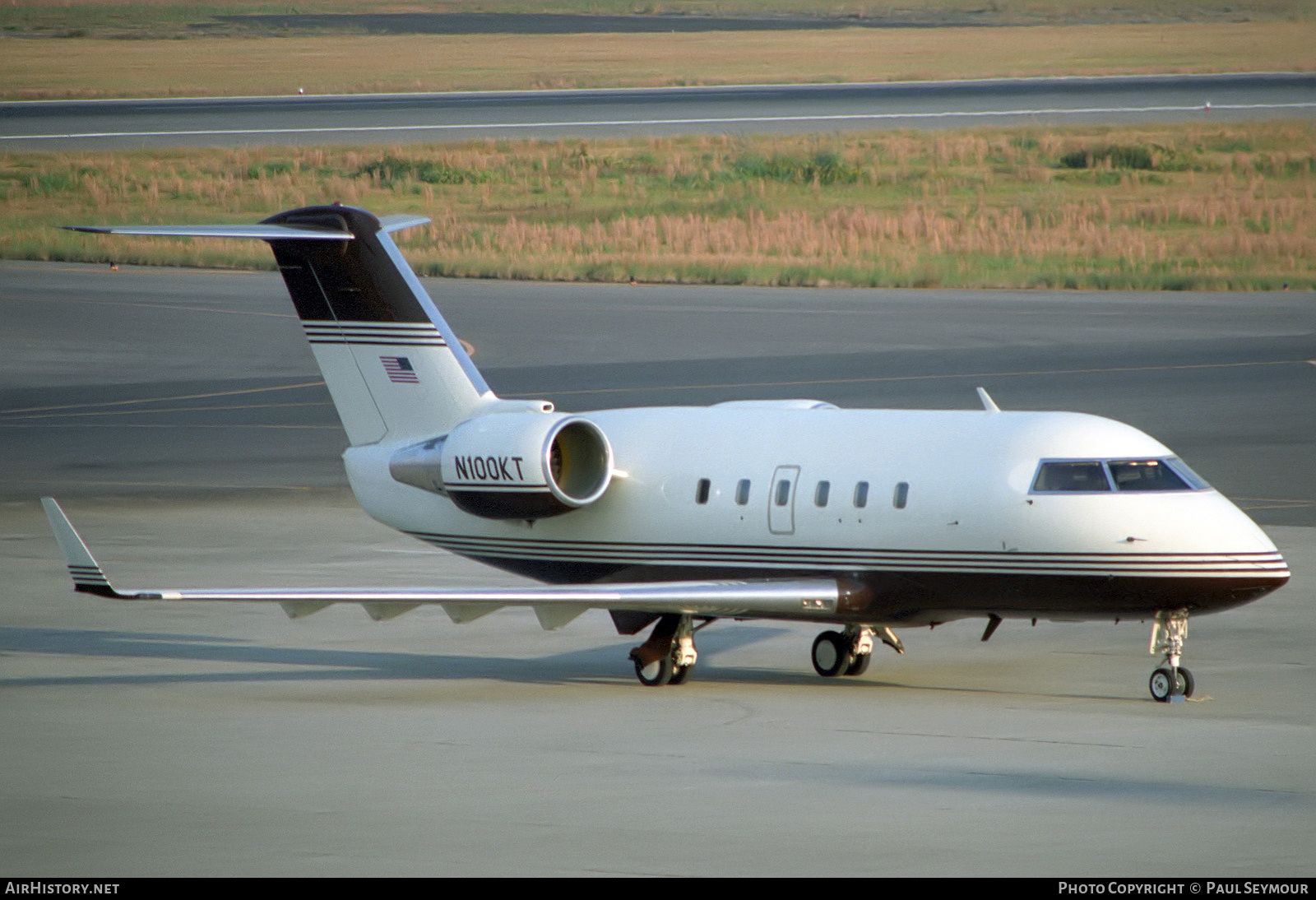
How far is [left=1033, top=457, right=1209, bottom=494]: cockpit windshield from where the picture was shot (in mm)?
20764

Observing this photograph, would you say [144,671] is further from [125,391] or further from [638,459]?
[125,391]

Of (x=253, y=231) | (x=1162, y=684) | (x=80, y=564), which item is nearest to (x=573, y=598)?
(x=80, y=564)

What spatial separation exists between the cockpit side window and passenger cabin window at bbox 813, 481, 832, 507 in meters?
2.18

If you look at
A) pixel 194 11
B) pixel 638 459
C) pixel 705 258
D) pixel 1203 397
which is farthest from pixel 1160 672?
pixel 194 11

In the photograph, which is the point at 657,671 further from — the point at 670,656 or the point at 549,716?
the point at 549,716

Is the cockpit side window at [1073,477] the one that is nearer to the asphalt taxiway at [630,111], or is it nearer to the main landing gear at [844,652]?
the main landing gear at [844,652]

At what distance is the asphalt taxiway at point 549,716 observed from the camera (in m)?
14.9

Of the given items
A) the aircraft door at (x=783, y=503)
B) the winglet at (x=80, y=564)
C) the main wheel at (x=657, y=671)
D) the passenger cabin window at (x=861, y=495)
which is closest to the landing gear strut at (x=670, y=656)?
the main wheel at (x=657, y=671)

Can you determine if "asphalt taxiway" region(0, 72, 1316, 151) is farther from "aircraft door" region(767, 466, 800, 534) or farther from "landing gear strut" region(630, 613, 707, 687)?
"aircraft door" region(767, 466, 800, 534)

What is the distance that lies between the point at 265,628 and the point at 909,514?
925cm

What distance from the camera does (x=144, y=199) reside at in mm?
78375

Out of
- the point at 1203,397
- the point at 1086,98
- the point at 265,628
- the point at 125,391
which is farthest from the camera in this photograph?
the point at 1086,98

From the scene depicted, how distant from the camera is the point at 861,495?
2167cm

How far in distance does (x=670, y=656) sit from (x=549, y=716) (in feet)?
7.21
